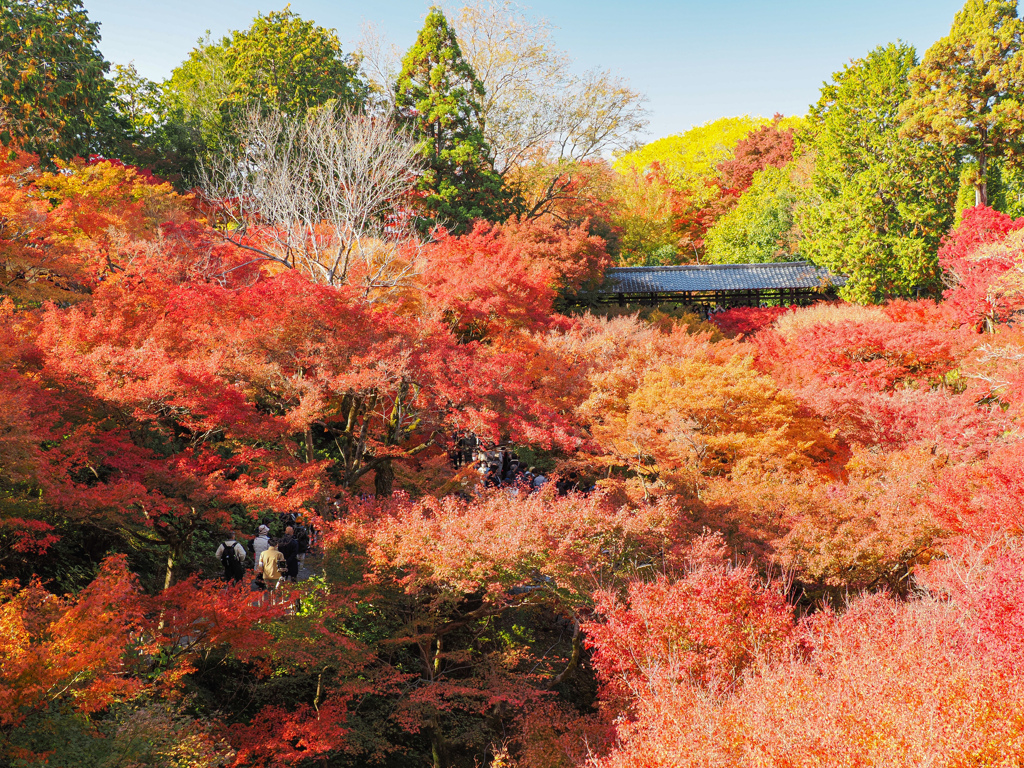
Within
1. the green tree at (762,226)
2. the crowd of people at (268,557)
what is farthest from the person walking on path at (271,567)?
the green tree at (762,226)

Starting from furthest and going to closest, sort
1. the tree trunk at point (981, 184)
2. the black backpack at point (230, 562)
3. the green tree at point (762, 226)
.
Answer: the green tree at point (762, 226), the tree trunk at point (981, 184), the black backpack at point (230, 562)

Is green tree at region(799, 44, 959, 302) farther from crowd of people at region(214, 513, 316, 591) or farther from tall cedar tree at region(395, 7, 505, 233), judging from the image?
crowd of people at region(214, 513, 316, 591)

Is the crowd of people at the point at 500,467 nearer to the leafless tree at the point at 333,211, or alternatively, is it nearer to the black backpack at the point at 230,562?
the leafless tree at the point at 333,211

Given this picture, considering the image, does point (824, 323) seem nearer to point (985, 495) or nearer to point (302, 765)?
point (985, 495)

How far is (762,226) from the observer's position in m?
30.2

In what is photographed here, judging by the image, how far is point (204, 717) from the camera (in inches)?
333

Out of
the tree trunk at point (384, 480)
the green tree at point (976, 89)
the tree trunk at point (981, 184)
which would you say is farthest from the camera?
the tree trunk at point (981, 184)

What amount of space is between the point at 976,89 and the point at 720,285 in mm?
9717

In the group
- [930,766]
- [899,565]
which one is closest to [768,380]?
[899,565]

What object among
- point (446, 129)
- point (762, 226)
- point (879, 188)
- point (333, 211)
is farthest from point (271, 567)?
point (762, 226)

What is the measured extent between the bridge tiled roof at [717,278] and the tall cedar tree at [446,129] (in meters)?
5.56

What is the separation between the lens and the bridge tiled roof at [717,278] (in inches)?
1009

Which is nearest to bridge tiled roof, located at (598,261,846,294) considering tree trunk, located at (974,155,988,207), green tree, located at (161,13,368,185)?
tree trunk, located at (974,155,988,207)

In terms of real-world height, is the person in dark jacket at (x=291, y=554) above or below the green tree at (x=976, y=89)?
below
